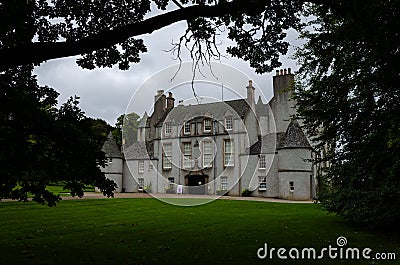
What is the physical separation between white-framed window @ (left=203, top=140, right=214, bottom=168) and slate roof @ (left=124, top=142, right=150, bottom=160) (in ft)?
26.3

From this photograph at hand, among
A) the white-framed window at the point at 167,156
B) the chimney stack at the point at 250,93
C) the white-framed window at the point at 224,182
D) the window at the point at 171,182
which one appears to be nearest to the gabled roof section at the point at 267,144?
the white-framed window at the point at 224,182

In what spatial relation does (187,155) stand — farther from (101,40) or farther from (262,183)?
(101,40)

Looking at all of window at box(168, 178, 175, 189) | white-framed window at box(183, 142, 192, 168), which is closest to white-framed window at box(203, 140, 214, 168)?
white-framed window at box(183, 142, 192, 168)

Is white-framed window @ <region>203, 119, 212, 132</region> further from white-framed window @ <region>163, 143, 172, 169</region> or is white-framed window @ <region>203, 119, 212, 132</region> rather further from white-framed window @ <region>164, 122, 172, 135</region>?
white-framed window @ <region>163, 143, 172, 169</region>

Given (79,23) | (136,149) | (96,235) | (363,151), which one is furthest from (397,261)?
(136,149)

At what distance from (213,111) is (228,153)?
587 cm

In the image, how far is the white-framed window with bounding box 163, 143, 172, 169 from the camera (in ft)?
154

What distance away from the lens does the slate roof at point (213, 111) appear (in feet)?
149

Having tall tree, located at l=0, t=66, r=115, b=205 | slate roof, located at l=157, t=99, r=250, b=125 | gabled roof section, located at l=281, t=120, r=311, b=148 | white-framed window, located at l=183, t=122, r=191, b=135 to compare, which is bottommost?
tall tree, located at l=0, t=66, r=115, b=205

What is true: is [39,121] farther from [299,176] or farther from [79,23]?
[299,176]

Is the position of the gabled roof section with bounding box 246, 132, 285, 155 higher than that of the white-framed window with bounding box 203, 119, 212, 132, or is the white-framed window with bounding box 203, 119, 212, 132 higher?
the white-framed window with bounding box 203, 119, 212, 132

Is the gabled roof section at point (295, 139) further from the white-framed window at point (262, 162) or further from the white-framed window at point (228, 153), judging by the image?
the white-framed window at point (228, 153)

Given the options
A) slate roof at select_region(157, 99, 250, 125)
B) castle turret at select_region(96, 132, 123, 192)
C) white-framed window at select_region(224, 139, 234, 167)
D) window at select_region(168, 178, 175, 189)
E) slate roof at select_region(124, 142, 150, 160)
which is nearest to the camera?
white-framed window at select_region(224, 139, 234, 167)

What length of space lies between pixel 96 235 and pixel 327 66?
8.55 meters
